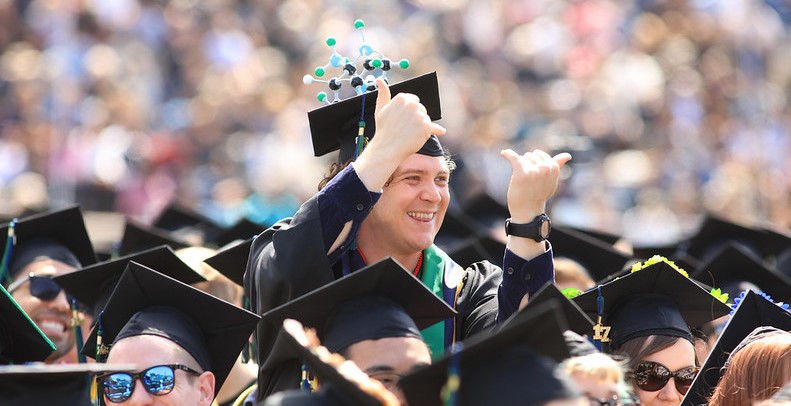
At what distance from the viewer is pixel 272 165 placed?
1209 cm

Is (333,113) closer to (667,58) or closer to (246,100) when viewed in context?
(246,100)

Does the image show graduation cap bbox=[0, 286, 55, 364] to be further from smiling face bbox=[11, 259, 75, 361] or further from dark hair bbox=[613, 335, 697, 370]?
dark hair bbox=[613, 335, 697, 370]

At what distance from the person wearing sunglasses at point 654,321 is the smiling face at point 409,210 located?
0.69m

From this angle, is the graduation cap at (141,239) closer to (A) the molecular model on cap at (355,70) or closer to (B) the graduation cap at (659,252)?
(A) the molecular model on cap at (355,70)

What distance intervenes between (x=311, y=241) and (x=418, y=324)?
471 millimetres

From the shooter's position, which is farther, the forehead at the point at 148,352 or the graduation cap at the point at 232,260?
the graduation cap at the point at 232,260

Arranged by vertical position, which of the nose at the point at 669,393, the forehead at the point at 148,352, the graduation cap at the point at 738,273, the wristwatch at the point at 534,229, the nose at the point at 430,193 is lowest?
the graduation cap at the point at 738,273

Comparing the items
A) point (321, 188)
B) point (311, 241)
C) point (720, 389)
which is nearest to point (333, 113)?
point (321, 188)

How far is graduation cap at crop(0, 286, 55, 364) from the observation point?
4430 millimetres

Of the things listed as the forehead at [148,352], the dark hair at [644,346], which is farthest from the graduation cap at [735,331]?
→ the forehead at [148,352]

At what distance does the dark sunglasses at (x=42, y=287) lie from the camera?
579cm

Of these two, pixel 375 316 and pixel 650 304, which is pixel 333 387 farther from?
pixel 650 304

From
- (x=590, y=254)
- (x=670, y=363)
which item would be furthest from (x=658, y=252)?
(x=670, y=363)

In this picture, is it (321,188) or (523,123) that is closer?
(321,188)
